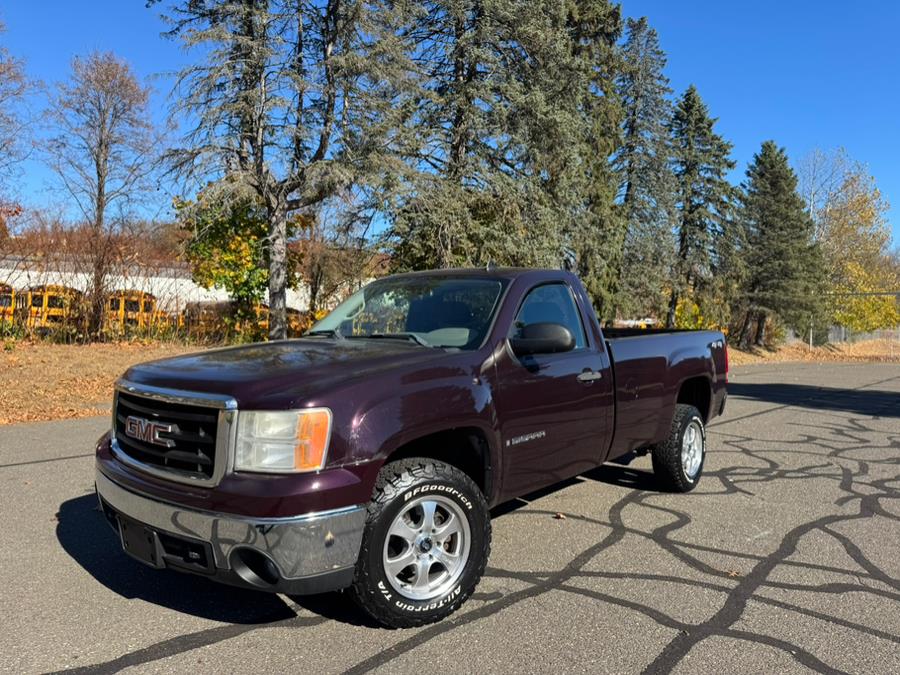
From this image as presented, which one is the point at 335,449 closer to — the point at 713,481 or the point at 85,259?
the point at 713,481

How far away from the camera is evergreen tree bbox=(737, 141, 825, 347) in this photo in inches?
1577

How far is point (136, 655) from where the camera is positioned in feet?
10.0

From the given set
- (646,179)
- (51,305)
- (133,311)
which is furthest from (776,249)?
(51,305)

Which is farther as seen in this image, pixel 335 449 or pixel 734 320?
pixel 734 320

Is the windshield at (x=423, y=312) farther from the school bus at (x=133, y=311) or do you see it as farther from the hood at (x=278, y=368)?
the school bus at (x=133, y=311)

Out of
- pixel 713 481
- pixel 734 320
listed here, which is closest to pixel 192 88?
pixel 713 481

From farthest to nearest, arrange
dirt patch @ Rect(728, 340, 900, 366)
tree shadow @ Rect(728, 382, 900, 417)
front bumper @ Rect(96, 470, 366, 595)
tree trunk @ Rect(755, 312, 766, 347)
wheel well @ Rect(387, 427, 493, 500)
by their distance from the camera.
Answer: tree trunk @ Rect(755, 312, 766, 347), dirt patch @ Rect(728, 340, 900, 366), tree shadow @ Rect(728, 382, 900, 417), wheel well @ Rect(387, 427, 493, 500), front bumper @ Rect(96, 470, 366, 595)

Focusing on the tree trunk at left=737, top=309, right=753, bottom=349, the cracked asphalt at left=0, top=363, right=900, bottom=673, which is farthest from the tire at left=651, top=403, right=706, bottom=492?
the tree trunk at left=737, top=309, right=753, bottom=349

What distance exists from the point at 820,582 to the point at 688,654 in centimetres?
141

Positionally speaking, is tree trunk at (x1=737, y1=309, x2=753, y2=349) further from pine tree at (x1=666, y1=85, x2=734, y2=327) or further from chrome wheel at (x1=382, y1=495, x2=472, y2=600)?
chrome wheel at (x1=382, y1=495, x2=472, y2=600)

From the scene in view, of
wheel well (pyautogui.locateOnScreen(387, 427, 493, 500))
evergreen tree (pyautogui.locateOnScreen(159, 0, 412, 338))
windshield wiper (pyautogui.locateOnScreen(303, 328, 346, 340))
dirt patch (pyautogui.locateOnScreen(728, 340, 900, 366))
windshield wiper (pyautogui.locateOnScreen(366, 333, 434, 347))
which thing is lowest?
dirt patch (pyautogui.locateOnScreen(728, 340, 900, 366))

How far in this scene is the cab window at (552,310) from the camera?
4371 mm

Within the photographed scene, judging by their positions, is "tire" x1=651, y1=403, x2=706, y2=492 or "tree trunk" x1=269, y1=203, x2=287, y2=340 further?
"tree trunk" x1=269, y1=203, x2=287, y2=340

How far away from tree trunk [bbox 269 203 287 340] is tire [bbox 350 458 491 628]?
1375 cm
